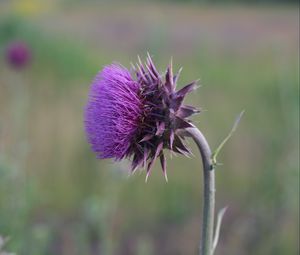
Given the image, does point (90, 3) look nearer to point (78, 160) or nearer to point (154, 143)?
point (78, 160)

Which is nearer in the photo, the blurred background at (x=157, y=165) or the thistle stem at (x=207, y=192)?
the thistle stem at (x=207, y=192)

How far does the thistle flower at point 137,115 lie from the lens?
2.36 meters

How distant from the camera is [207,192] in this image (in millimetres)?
2299

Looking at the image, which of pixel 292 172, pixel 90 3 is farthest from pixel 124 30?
pixel 292 172

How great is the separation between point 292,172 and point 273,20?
30.0 ft

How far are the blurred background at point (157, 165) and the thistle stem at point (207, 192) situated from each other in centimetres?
19

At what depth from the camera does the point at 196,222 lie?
19.9 ft

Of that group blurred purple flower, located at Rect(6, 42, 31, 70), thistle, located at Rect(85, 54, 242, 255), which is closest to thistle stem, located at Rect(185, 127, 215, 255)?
thistle, located at Rect(85, 54, 242, 255)

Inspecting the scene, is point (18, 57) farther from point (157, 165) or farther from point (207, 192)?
point (207, 192)

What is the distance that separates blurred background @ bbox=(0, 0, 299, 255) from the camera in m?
4.89

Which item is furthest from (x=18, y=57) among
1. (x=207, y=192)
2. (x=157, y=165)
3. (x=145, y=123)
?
(x=207, y=192)

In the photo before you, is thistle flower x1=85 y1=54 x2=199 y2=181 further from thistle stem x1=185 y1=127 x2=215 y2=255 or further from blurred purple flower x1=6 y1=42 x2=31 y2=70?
blurred purple flower x1=6 y1=42 x2=31 y2=70

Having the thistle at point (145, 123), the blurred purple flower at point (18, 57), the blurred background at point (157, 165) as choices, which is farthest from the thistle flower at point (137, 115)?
the blurred purple flower at point (18, 57)

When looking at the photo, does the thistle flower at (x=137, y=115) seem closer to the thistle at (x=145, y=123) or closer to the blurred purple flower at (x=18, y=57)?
the thistle at (x=145, y=123)
